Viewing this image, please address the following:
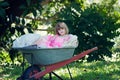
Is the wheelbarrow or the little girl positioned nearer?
the wheelbarrow

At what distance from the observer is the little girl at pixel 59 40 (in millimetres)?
4949

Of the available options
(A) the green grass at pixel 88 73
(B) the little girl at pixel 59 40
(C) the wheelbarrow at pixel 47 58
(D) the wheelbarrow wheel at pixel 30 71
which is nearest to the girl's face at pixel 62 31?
(B) the little girl at pixel 59 40

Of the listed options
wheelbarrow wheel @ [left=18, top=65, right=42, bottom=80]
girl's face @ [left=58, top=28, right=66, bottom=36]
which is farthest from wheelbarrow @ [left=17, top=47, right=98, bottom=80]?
girl's face @ [left=58, top=28, right=66, bottom=36]

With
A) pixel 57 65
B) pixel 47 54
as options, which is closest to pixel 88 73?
pixel 57 65

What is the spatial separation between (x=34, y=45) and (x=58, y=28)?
0.48m

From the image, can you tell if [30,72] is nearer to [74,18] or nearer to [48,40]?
[48,40]

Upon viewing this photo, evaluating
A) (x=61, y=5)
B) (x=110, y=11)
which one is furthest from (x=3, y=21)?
(x=110, y=11)

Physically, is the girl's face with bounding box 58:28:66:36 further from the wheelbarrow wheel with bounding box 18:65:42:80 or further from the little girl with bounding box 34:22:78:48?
the wheelbarrow wheel with bounding box 18:65:42:80

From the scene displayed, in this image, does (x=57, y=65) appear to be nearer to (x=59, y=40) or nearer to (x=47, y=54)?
(x=47, y=54)

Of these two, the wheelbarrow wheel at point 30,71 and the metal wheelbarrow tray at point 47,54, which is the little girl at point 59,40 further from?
the wheelbarrow wheel at point 30,71

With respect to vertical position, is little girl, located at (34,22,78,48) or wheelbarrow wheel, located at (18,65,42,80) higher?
little girl, located at (34,22,78,48)

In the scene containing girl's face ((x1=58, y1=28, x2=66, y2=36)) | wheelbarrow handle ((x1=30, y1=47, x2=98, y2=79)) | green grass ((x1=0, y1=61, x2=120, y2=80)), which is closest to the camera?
wheelbarrow handle ((x1=30, y1=47, x2=98, y2=79))

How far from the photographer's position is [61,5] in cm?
1012

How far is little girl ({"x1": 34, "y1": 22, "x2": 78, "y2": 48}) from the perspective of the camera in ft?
16.2
